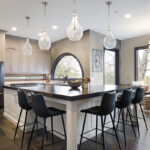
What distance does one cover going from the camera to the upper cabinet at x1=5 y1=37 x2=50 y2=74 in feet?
17.7

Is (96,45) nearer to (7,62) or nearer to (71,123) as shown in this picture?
(7,62)

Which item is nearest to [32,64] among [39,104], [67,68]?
[67,68]

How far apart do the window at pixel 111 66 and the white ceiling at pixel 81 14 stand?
4.36 feet

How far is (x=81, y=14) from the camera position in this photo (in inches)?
146

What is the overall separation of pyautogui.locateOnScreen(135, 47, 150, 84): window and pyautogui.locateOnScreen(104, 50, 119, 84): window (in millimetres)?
880

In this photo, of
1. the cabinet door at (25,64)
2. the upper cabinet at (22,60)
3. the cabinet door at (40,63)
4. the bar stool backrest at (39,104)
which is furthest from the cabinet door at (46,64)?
the bar stool backrest at (39,104)

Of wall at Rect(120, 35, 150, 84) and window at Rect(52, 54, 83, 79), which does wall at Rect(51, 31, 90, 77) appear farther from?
wall at Rect(120, 35, 150, 84)

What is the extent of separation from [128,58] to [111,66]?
82cm

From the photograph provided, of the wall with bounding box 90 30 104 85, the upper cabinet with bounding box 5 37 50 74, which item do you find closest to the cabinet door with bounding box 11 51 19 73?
the upper cabinet with bounding box 5 37 50 74

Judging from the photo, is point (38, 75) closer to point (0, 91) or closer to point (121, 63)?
point (0, 91)

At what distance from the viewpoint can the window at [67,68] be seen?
578 cm

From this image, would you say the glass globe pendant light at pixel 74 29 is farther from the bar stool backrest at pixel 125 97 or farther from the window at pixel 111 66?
the window at pixel 111 66

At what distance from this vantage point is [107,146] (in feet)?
7.49

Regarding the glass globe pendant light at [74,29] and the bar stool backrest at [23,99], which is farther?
the glass globe pendant light at [74,29]
